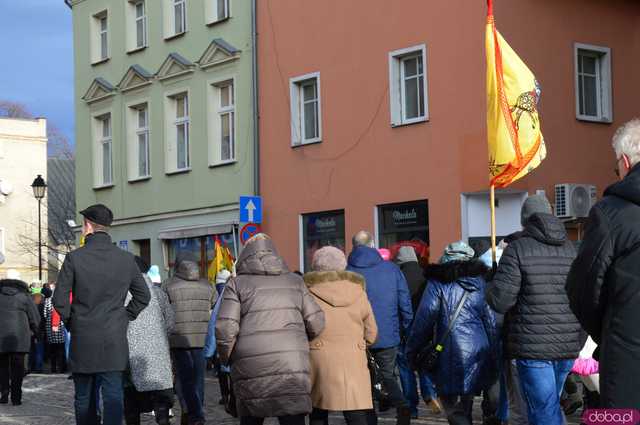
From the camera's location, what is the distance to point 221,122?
94.8 feet

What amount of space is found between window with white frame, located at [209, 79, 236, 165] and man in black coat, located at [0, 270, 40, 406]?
10.4m

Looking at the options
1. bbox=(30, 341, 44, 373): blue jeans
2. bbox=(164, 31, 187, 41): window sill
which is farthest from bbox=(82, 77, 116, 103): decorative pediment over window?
bbox=(30, 341, 44, 373): blue jeans

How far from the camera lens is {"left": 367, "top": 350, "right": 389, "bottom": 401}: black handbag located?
1073 centimetres

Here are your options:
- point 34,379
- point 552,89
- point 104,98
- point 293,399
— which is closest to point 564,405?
point 293,399

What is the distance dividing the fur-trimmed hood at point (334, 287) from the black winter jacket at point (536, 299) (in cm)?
117

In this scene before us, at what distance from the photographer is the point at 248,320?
8.50m

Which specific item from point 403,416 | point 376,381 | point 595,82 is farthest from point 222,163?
point 403,416

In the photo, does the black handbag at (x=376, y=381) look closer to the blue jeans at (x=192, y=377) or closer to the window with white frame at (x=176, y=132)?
the blue jeans at (x=192, y=377)

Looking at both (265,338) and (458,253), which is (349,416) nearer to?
(265,338)

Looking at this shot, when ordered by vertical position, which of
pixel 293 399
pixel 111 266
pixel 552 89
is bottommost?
pixel 293 399

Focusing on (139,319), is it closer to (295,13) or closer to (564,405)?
(564,405)

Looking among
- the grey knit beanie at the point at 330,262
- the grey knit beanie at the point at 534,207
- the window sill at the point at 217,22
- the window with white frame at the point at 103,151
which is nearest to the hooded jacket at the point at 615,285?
the grey knit beanie at the point at 534,207

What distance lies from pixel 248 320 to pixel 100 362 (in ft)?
5.34

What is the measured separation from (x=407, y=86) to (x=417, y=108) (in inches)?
19.9
